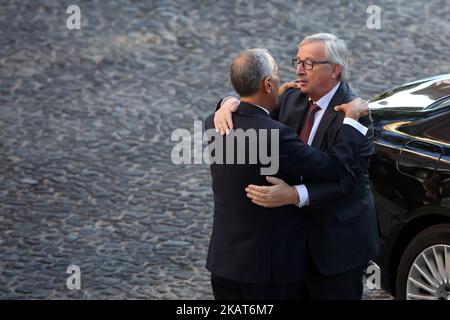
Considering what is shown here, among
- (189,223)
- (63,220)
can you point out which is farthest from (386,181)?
(63,220)

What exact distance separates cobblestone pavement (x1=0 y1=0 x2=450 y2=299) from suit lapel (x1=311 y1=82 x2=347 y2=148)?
221cm

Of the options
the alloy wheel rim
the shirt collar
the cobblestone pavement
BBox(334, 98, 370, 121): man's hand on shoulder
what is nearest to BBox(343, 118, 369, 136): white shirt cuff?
BBox(334, 98, 370, 121): man's hand on shoulder

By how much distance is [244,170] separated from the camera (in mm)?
3889

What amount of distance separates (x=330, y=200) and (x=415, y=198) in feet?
4.38

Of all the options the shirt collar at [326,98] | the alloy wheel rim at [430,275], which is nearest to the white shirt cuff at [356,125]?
the shirt collar at [326,98]

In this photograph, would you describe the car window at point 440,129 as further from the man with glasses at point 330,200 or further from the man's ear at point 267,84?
the man's ear at point 267,84

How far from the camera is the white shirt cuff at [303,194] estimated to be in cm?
392

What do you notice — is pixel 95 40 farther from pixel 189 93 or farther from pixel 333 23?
pixel 333 23

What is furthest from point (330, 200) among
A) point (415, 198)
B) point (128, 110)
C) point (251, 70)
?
point (128, 110)

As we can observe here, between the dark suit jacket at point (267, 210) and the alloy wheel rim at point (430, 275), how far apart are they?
4.21 ft

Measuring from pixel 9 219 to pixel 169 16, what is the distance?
5066mm

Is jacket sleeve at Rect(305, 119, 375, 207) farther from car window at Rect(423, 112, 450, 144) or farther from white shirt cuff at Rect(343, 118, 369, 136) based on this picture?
car window at Rect(423, 112, 450, 144)

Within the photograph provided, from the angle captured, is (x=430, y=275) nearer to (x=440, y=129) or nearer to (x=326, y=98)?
(x=440, y=129)

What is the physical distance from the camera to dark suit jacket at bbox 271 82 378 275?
4.09 m
